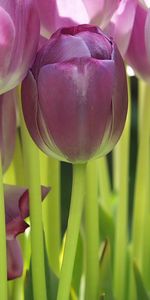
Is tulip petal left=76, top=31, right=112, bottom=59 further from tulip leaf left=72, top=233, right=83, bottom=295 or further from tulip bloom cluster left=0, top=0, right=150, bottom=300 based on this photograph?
tulip leaf left=72, top=233, right=83, bottom=295

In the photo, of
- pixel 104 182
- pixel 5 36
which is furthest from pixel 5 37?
pixel 104 182

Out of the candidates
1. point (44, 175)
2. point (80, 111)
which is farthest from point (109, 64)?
point (44, 175)

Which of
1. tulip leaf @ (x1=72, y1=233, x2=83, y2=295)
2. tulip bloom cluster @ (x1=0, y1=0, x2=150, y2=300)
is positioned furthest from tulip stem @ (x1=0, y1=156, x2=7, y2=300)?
tulip leaf @ (x1=72, y1=233, x2=83, y2=295)

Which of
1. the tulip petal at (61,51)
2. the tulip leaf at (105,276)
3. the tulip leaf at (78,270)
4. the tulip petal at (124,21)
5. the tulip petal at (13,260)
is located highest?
the tulip petal at (124,21)

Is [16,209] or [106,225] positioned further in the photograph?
[106,225]

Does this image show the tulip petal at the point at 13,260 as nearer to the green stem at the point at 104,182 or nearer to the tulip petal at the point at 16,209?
the tulip petal at the point at 16,209

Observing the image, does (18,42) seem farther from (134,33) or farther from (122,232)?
(122,232)

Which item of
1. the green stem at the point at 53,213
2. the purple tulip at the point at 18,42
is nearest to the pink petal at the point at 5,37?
the purple tulip at the point at 18,42
